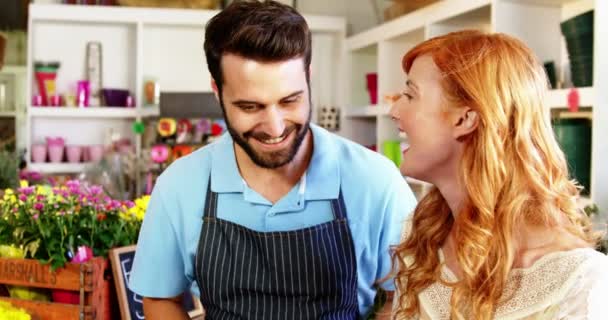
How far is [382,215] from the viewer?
75.7 inches

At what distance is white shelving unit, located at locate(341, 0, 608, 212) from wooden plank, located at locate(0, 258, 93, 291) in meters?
1.47

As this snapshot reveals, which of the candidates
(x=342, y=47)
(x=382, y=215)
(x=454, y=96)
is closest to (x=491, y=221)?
(x=454, y=96)

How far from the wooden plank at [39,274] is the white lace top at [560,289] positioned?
1319 mm

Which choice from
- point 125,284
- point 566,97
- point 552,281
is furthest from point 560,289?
point 566,97

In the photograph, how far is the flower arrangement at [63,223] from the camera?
89.9 inches

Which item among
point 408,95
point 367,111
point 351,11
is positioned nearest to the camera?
point 408,95

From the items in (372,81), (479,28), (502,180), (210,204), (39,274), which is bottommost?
(39,274)

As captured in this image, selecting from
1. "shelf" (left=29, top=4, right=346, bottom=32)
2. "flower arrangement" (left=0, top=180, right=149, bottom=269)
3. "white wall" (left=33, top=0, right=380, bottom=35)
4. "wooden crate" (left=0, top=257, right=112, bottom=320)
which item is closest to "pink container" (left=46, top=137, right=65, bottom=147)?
"shelf" (left=29, top=4, right=346, bottom=32)

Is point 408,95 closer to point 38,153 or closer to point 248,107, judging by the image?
point 248,107

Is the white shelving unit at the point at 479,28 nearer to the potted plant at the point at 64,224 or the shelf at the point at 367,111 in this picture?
the shelf at the point at 367,111

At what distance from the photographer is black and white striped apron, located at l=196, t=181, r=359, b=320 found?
1887mm

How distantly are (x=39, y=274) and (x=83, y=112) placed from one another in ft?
11.3

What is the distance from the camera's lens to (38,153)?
17.9 feet

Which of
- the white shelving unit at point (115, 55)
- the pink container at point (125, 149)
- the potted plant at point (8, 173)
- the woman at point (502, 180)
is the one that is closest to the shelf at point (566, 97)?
the woman at point (502, 180)
